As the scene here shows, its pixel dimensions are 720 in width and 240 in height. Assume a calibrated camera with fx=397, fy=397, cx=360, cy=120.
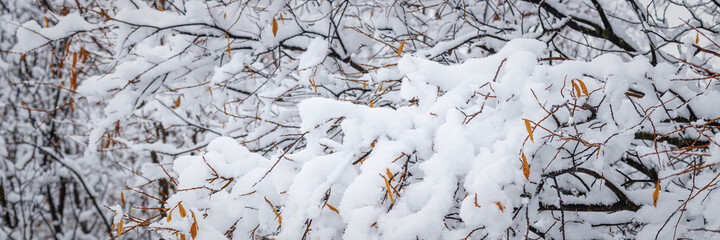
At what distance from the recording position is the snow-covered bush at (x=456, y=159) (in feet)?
4.38

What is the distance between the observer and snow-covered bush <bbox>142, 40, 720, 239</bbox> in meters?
1.33

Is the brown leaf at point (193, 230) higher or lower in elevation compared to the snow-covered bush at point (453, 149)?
lower

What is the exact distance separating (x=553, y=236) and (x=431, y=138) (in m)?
1.02

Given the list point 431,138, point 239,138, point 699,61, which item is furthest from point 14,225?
point 699,61

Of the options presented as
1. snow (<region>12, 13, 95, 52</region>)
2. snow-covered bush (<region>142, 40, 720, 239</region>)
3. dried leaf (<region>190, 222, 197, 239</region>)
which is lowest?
dried leaf (<region>190, 222, 197, 239</region>)

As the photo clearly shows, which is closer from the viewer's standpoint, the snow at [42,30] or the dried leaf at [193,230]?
the dried leaf at [193,230]

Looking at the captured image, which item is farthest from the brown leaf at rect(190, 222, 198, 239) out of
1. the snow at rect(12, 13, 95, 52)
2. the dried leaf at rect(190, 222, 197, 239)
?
the snow at rect(12, 13, 95, 52)

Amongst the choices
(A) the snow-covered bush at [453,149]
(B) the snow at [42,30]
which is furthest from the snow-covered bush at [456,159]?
(B) the snow at [42,30]

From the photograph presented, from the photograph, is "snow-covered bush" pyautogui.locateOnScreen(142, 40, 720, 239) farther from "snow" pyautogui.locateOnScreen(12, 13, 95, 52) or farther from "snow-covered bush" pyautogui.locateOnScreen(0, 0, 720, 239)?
"snow" pyautogui.locateOnScreen(12, 13, 95, 52)

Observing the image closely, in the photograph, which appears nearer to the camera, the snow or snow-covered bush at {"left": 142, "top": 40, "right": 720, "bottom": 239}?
snow-covered bush at {"left": 142, "top": 40, "right": 720, "bottom": 239}

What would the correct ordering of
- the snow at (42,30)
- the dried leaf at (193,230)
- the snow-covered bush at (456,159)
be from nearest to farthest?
the snow-covered bush at (456,159)
the dried leaf at (193,230)
the snow at (42,30)

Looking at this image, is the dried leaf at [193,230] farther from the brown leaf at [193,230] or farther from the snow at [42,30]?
the snow at [42,30]

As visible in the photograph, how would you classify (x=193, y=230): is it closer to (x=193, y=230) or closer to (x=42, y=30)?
(x=193, y=230)

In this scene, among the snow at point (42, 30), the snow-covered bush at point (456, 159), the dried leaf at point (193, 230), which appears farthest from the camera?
the snow at point (42, 30)
